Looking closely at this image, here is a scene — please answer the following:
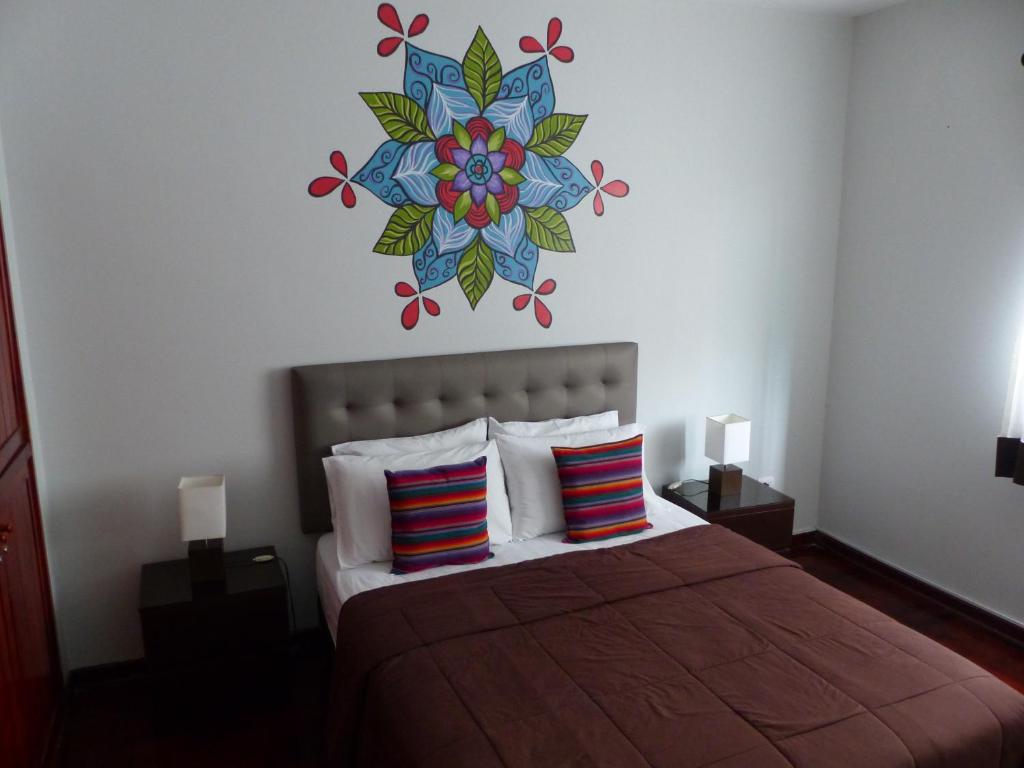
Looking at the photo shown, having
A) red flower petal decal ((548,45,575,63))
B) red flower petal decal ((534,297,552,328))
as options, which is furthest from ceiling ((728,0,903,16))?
red flower petal decal ((534,297,552,328))

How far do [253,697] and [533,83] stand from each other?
2.67 metres

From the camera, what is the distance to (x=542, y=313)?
334cm

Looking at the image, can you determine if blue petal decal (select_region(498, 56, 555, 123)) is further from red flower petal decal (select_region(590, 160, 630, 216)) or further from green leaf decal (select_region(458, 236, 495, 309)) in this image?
green leaf decal (select_region(458, 236, 495, 309))

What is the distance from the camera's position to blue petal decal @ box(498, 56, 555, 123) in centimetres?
310

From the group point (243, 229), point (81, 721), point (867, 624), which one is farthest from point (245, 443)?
point (867, 624)

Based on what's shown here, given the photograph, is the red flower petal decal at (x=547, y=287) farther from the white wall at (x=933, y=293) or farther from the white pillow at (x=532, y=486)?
the white wall at (x=933, y=293)

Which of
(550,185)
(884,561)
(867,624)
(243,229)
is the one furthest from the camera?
(884,561)

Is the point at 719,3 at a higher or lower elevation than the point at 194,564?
higher

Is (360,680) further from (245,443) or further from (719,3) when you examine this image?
(719,3)

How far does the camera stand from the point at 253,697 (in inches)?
105

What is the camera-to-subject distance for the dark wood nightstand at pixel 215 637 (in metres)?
2.52

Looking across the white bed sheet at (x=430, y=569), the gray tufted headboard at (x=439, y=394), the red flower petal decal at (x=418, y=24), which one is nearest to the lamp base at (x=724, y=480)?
the white bed sheet at (x=430, y=569)

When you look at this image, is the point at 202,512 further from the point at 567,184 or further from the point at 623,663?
the point at 567,184

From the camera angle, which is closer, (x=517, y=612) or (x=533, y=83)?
(x=517, y=612)
